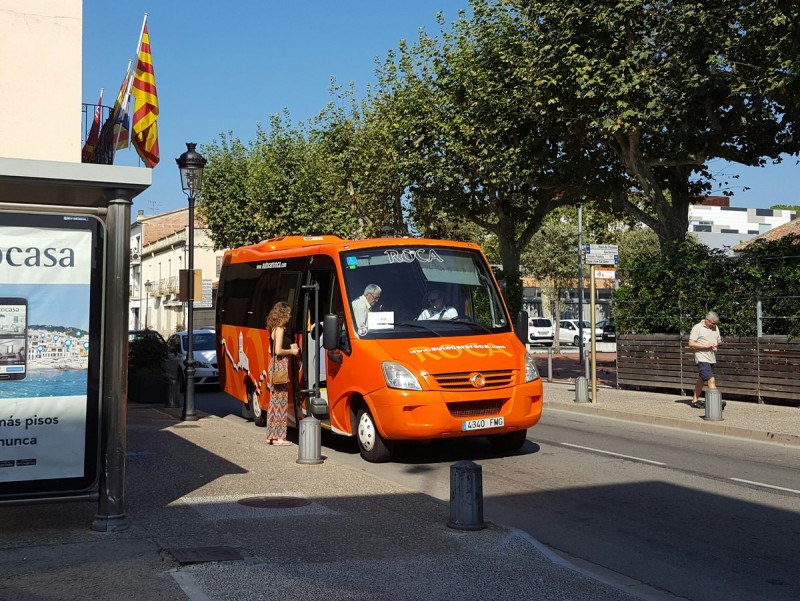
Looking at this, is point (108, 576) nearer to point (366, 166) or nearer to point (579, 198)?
point (579, 198)

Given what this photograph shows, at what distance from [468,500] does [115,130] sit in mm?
13066

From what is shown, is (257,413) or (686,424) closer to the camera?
(257,413)

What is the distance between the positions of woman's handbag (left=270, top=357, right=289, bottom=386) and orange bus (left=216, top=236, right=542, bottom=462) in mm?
489

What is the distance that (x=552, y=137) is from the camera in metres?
24.9

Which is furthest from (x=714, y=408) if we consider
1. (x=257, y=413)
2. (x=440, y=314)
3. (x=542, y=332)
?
(x=542, y=332)

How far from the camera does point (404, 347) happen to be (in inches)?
456

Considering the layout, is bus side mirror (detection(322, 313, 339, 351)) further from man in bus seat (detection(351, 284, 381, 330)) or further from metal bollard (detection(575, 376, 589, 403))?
metal bollard (detection(575, 376, 589, 403))

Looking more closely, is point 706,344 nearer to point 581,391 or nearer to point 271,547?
point 581,391

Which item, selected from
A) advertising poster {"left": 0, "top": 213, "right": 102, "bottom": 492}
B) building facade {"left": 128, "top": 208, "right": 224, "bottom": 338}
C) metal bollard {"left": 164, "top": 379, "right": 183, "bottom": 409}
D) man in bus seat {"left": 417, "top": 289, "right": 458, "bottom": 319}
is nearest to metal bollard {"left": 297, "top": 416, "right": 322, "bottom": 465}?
man in bus seat {"left": 417, "top": 289, "right": 458, "bottom": 319}

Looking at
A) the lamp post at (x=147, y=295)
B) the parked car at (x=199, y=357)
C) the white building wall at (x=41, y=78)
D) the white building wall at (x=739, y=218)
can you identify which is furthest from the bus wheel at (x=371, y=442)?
the white building wall at (x=739, y=218)

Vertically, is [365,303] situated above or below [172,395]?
above

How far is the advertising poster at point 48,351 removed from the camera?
693 centimetres

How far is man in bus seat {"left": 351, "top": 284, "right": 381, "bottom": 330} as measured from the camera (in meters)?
12.1

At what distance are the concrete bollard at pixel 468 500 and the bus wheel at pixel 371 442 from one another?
4107mm
